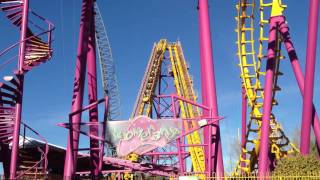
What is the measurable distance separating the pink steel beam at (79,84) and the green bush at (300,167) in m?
6.60

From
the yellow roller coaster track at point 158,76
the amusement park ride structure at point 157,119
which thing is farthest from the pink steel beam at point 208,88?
the yellow roller coaster track at point 158,76

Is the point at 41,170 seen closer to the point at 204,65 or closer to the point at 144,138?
the point at 144,138

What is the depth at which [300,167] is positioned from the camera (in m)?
14.9

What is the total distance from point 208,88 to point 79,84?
14.5ft

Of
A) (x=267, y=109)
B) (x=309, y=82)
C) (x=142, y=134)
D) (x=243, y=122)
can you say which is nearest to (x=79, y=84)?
(x=142, y=134)

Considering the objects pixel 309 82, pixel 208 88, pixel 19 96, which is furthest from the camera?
pixel 208 88

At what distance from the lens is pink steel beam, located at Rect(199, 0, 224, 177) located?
16.1 meters

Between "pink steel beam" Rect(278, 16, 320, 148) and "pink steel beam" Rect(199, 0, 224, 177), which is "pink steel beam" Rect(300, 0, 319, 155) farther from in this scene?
"pink steel beam" Rect(199, 0, 224, 177)

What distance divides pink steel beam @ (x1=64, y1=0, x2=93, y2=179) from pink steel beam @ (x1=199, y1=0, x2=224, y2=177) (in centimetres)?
410

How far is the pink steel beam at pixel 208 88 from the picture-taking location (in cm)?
1611

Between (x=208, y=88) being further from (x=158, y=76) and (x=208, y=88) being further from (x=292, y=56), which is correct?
(x=158, y=76)

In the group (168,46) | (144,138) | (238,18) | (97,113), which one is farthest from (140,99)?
(144,138)

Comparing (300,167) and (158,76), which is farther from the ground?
(158,76)


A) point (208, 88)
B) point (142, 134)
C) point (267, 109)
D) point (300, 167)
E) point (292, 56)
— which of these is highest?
point (292, 56)
